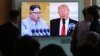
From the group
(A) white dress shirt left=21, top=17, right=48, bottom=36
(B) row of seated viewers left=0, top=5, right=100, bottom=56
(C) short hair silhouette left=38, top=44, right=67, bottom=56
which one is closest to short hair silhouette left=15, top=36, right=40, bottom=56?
(B) row of seated viewers left=0, top=5, right=100, bottom=56

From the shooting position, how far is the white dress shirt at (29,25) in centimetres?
617

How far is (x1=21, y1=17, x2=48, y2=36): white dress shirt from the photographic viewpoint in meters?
6.17

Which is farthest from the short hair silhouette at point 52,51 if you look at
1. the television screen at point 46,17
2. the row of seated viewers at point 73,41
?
the television screen at point 46,17

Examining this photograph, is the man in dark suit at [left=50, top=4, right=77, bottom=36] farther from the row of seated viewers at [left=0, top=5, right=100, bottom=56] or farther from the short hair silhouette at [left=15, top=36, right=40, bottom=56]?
the short hair silhouette at [left=15, top=36, right=40, bottom=56]

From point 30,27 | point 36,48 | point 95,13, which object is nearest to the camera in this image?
point 36,48

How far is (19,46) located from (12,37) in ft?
6.33

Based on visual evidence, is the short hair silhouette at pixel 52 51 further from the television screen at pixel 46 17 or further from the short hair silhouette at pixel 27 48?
the television screen at pixel 46 17

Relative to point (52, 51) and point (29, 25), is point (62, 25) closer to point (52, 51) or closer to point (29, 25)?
point (29, 25)

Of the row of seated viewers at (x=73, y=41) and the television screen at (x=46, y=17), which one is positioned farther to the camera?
the television screen at (x=46, y=17)

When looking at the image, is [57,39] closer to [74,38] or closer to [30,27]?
[30,27]

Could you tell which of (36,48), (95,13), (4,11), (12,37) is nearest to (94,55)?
(36,48)

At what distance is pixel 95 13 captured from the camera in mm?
3900

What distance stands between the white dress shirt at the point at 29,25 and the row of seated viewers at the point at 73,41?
61.4 inches

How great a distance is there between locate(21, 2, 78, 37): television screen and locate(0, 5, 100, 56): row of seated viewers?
61.7 inches
